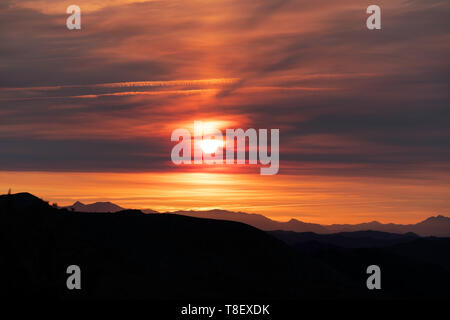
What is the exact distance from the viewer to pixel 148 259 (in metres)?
80.4

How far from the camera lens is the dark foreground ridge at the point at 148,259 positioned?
63000 millimetres

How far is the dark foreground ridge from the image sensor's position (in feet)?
207

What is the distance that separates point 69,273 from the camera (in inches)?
2422

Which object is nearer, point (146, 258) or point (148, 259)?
point (148, 259)

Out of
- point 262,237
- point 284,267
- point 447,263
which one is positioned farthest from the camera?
point 447,263

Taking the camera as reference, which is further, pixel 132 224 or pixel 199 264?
pixel 132 224

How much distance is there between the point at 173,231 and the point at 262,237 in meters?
14.1

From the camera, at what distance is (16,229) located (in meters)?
65.7

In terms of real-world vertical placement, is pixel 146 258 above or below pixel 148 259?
above
